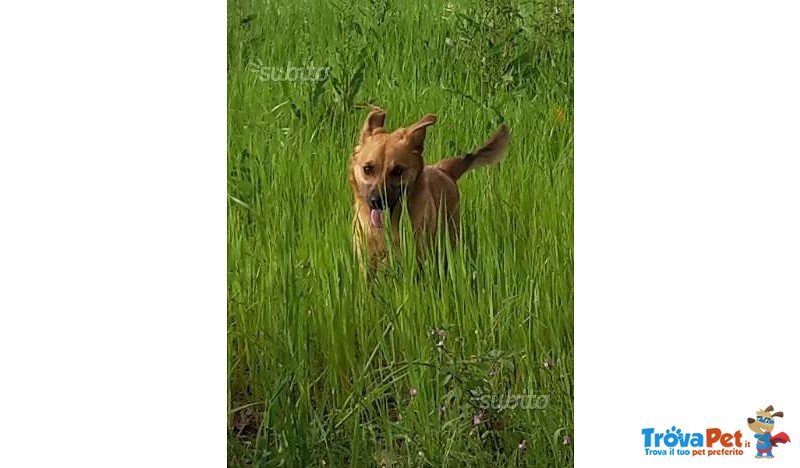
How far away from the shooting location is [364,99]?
129 inches

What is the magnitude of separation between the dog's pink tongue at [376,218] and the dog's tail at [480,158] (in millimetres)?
226

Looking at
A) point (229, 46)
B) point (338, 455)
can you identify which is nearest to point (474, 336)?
point (338, 455)

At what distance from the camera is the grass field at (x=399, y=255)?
318 centimetres
